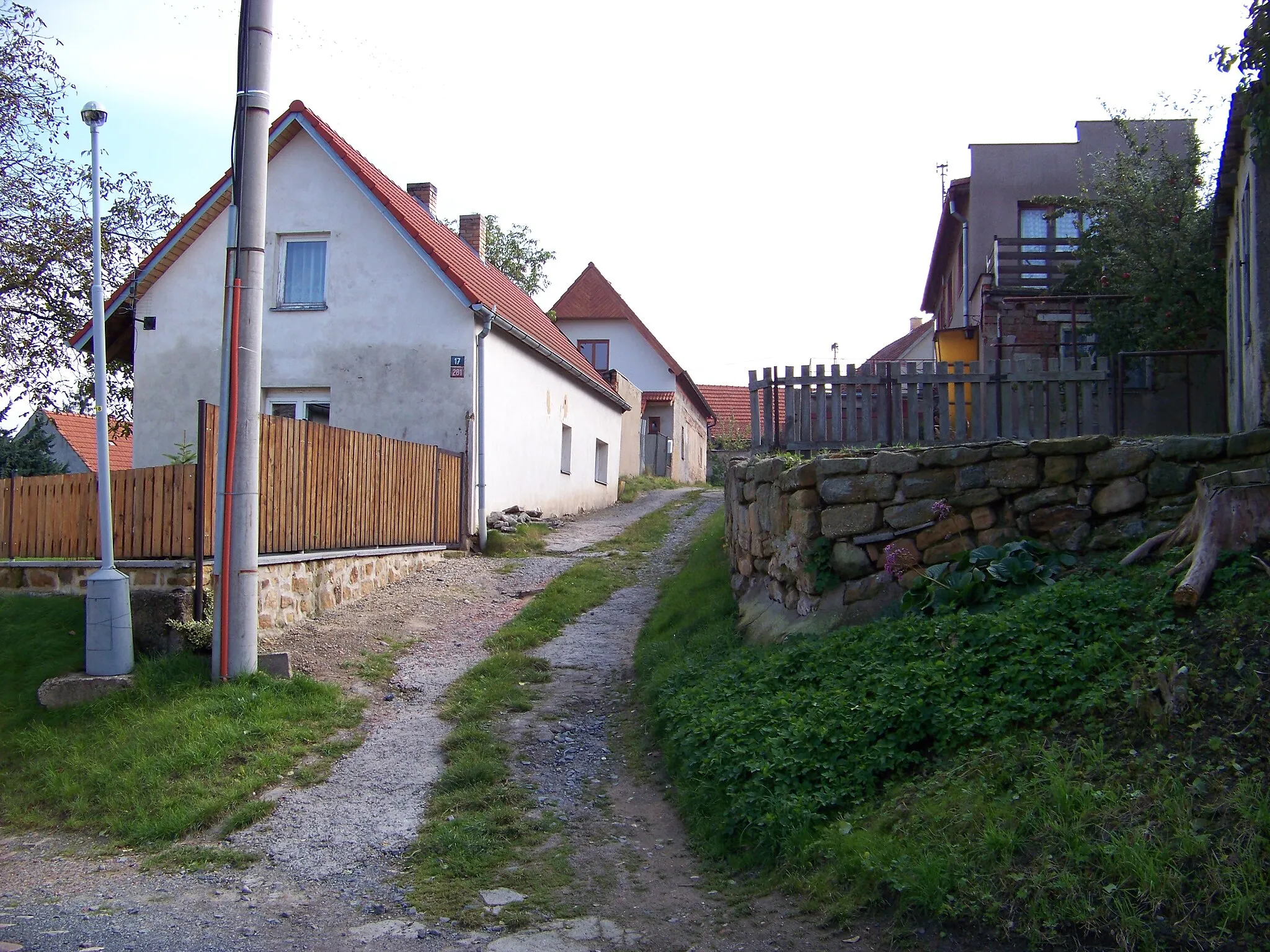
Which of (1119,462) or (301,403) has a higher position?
(301,403)

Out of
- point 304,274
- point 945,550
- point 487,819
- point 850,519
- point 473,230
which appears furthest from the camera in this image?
point 473,230

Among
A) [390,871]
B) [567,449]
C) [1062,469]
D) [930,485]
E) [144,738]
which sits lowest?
[390,871]

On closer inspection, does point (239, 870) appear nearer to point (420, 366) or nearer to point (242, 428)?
point (242, 428)

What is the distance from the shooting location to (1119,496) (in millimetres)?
6949

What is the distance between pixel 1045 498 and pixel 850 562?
1.40m

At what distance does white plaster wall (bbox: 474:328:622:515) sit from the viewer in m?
16.4

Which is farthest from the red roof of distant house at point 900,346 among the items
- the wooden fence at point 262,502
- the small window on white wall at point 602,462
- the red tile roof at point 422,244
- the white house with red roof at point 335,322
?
the wooden fence at point 262,502

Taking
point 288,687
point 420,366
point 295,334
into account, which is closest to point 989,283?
point 420,366

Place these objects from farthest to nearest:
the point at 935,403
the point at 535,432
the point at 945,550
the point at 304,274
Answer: the point at 535,432 < the point at 304,274 < the point at 935,403 < the point at 945,550

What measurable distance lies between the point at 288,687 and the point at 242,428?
2040 millimetres

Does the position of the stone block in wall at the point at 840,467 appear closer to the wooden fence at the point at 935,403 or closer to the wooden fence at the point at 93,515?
the wooden fence at the point at 935,403

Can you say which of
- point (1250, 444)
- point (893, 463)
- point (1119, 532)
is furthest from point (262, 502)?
point (1250, 444)

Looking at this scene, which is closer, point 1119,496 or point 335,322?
point 1119,496

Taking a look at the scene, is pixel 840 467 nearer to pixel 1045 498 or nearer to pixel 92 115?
pixel 1045 498
